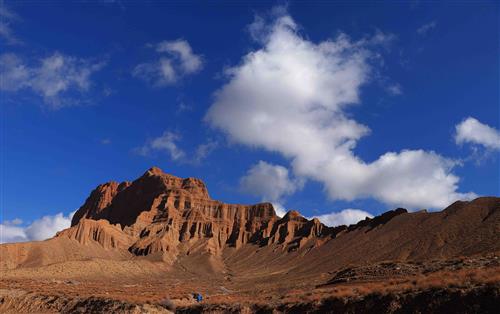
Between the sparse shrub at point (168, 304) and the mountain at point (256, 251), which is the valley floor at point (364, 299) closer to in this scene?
the sparse shrub at point (168, 304)

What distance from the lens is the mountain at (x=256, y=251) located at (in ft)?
290

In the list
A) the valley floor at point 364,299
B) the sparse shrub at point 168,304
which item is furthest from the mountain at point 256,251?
the sparse shrub at point 168,304

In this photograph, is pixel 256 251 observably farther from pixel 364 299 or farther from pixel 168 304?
pixel 364 299

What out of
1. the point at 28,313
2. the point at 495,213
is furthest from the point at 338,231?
the point at 28,313

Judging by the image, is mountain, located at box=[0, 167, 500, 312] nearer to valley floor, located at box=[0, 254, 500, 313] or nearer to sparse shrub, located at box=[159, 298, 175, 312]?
valley floor, located at box=[0, 254, 500, 313]

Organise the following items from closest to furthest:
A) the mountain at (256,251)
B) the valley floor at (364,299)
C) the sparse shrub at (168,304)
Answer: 1. the valley floor at (364,299)
2. the sparse shrub at (168,304)
3. the mountain at (256,251)

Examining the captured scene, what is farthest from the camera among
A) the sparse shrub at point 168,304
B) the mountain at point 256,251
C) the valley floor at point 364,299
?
the mountain at point 256,251

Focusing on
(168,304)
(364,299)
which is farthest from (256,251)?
(364,299)

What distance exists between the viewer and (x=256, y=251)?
184 meters

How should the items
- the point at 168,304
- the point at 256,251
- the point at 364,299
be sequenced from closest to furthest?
the point at 364,299
the point at 168,304
the point at 256,251

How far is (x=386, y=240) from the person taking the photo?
376 feet

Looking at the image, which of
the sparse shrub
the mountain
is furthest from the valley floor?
the mountain

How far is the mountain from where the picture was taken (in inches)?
3479

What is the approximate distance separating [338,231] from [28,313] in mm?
137137
